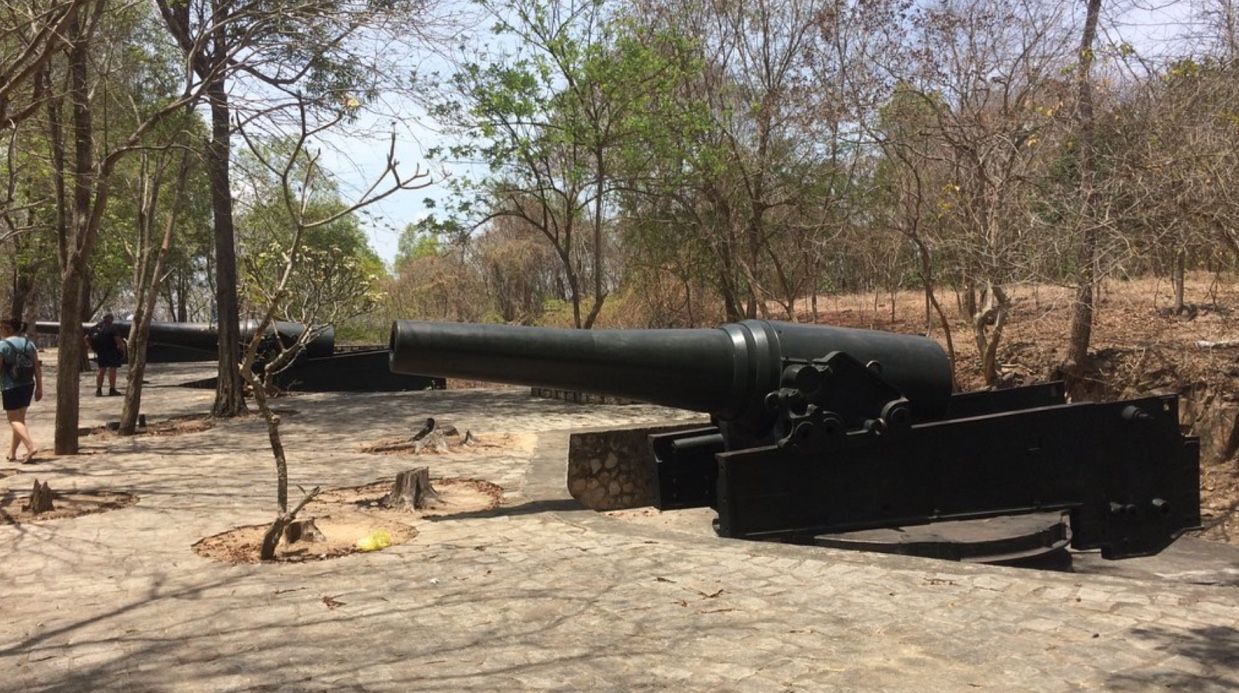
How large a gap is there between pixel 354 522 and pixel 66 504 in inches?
89.8

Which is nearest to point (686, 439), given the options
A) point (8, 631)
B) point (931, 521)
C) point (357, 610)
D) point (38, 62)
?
point (931, 521)

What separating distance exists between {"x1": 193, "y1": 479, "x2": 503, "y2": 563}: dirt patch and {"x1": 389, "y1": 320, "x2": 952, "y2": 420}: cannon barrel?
3.37 feet

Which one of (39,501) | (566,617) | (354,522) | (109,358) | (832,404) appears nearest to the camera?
(566,617)

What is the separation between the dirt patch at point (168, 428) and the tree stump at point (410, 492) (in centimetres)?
610

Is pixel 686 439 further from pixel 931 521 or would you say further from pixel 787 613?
pixel 787 613

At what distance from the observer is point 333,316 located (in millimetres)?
6777

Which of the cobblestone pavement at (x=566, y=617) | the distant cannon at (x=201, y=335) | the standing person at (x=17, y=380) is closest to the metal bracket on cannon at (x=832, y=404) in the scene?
the cobblestone pavement at (x=566, y=617)

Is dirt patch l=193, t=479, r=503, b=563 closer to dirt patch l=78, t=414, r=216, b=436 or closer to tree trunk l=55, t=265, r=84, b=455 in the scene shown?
tree trunk l=55, t=265, r=84, b=455

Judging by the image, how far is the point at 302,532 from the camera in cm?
527

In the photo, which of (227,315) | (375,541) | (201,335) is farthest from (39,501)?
(201,335)

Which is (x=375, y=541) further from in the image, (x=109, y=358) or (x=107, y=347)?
(x=109, y=358)

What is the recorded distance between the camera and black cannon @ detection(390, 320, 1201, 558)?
198 inches

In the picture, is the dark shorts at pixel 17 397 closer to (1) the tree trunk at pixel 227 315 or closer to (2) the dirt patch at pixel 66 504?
(2) the dirt patch at pixel 66 504

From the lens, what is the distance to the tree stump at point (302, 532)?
5.12 metres
